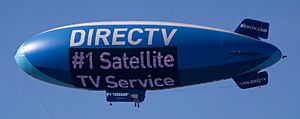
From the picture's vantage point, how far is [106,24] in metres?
56.1

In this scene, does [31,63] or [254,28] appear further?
[31,63]

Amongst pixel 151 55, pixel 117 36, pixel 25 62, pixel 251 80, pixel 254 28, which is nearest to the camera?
pixel 151 55

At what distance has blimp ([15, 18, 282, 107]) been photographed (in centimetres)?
5444

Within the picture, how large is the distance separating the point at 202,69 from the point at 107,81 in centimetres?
566

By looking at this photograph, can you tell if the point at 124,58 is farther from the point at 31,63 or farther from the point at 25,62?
the point at 25,62

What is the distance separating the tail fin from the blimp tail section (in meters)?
2.29

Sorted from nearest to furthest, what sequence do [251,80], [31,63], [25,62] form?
[251,80] < [31,63] < [25,62]

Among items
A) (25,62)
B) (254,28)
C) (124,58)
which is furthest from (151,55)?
(25,62)

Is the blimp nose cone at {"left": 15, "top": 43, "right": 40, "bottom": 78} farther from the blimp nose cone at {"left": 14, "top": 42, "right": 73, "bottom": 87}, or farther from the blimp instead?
the blimp

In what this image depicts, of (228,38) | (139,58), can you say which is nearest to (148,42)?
(139,58)

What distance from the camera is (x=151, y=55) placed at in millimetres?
54500

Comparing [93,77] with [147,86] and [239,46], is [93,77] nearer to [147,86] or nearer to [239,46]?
[147,86]

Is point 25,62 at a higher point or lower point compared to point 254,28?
lower

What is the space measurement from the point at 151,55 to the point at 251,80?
6.13 m
